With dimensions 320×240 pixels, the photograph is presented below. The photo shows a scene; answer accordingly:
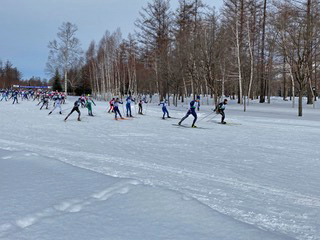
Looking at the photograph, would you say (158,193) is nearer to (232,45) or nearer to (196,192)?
(196,192)

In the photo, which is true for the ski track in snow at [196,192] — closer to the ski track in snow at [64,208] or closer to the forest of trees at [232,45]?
the ski track in snow at [64,208]

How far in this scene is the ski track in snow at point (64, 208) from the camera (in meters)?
3.25

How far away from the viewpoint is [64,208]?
12.6ft

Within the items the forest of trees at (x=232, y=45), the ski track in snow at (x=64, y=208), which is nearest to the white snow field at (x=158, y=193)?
the ski track in snow at (x=64, y=208)

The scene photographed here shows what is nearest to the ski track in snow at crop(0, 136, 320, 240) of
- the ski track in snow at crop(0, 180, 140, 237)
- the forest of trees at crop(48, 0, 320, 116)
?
the ski track in snow at crop(0, 180, 140, 237)

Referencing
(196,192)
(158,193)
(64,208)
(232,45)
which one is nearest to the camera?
(64,208)

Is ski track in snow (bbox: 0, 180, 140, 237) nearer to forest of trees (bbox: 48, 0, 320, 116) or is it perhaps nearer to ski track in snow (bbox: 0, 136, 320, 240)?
ski track in snow (bbox: 0, 136, 320, 240)

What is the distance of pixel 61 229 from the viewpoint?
3.24m

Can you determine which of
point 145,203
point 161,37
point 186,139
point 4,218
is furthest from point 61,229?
point 161,37

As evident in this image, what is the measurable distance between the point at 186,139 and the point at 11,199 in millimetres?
7754

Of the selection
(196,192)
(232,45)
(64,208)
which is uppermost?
(232,45)

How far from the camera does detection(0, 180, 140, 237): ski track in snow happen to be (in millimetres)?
3246

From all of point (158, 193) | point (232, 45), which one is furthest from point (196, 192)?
point (232, 45)

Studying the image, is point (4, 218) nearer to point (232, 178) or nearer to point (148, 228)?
point (148, 228)
